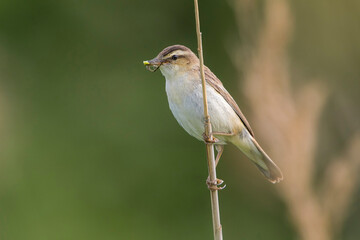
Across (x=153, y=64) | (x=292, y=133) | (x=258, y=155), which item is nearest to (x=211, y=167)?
(x=292, y=133)

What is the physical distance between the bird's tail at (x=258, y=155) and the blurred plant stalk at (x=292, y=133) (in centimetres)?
49

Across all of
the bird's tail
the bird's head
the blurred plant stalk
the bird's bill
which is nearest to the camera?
the blurred plant stalk

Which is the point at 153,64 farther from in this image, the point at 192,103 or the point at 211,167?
the point at 211,167

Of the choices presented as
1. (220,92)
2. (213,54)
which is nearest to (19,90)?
(213,54)

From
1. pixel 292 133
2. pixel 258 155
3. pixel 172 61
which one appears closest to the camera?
pixel 292 133

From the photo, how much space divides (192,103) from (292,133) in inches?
21.4

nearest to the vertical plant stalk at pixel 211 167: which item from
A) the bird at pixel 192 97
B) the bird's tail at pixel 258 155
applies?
the bird at pixel 192 97

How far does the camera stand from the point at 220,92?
3414 mm

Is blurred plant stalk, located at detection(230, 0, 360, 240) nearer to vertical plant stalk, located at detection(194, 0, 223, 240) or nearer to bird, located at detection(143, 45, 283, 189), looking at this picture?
bird, located at detection(143, 45, 283, 189)

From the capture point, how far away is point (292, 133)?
299 centimetres

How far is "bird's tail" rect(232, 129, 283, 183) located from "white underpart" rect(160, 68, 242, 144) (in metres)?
0.29

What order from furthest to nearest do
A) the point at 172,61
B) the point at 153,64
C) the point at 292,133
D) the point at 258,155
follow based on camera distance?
1. the point at 258,155
2. the point at 172,61
3. the point at 153,64
4. the point at 292,133

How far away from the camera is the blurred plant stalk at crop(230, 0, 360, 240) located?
2.85m

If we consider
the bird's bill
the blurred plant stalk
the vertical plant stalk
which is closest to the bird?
the bird's bill
